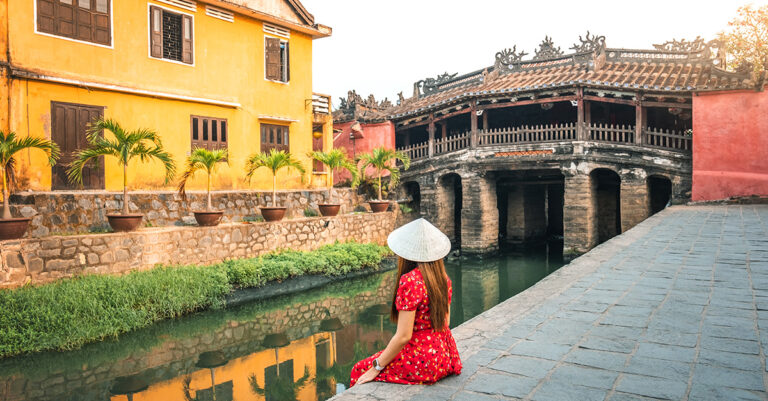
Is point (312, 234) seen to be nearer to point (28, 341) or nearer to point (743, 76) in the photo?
point (28, 341)

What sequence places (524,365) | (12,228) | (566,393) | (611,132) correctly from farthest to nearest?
(611,132), (12,228), (524,365), (566,393)

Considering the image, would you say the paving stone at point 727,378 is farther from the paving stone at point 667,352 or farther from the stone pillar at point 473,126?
the stone pillar at point 473,126

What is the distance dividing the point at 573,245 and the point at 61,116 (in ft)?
49.7

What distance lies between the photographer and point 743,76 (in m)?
14.6

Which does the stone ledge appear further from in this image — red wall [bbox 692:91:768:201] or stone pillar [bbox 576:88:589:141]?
stone pillar [bbox 576:88:589:141]

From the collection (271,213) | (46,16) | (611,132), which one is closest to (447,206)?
(611,132)

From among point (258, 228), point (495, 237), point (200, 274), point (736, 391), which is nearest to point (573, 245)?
point (495, 237)

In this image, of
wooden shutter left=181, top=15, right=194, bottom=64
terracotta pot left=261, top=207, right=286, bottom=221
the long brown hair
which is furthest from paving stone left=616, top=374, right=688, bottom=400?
wooden shutter left=181, top=15, right=194, bottom=64

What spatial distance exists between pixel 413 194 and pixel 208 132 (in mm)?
10456

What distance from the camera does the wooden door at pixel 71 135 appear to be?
11445 mm

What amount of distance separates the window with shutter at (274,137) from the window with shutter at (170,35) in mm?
3047

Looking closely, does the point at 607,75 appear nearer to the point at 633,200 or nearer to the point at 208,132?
the point at 633,200

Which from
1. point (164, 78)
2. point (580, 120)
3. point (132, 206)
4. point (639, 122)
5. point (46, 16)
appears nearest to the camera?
point (46, 16)

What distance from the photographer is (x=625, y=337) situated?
4.19 metres
